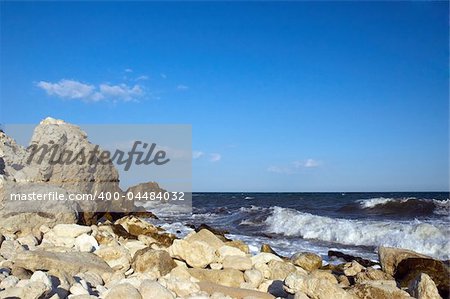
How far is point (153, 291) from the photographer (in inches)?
207

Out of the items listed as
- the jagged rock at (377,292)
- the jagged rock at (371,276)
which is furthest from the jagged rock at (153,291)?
the jagged rock at (371,276)

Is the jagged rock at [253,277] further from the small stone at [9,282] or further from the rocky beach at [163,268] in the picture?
the small stone at [9,282]

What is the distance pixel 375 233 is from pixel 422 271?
7.48m

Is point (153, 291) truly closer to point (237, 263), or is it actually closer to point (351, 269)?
point (237, 263)

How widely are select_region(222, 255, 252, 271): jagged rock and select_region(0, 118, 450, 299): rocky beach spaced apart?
2 centimetres

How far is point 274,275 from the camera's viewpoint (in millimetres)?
7422

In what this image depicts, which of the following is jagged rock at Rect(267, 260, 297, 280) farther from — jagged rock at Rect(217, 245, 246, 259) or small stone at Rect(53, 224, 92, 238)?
small stone at Rect(53, 224, 92, 238)

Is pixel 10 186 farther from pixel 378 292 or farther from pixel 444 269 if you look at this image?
pixel 444 269

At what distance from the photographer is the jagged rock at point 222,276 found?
6.86 m

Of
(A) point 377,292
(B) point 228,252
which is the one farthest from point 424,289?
(B) point 228,252

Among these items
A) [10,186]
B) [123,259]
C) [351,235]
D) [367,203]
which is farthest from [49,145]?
[367,203]

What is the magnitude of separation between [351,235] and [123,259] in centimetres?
1012

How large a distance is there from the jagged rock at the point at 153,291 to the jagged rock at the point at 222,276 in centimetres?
171

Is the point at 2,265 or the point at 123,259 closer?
the point at 2,265
